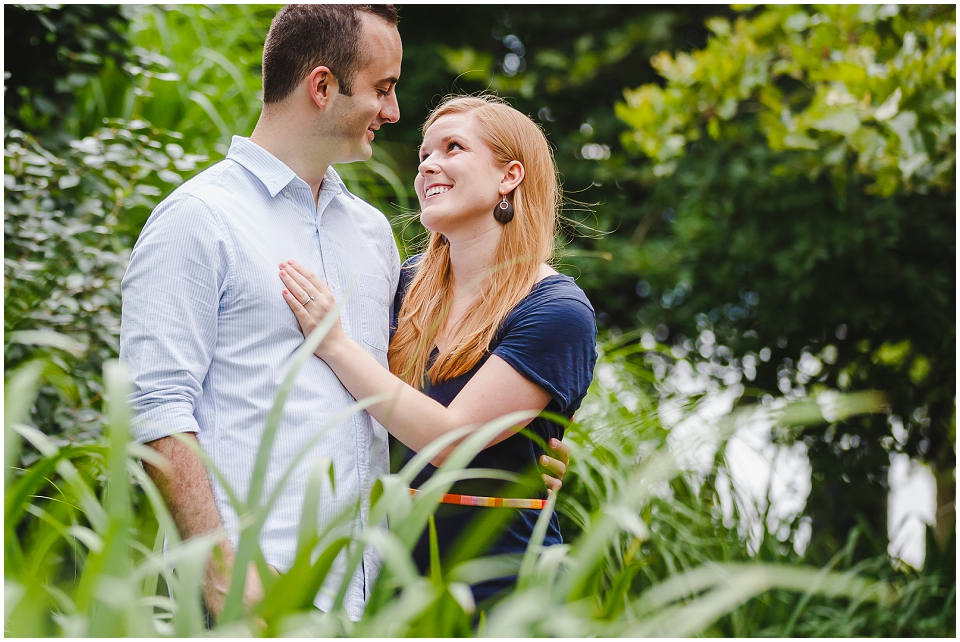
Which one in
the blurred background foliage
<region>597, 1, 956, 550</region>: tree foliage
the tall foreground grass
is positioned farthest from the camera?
<region>597, 1, 956, 550</region>: tree foliage

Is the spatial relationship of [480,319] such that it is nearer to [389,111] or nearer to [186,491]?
[389,111]

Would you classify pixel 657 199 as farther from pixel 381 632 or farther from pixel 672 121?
pixel 381 632

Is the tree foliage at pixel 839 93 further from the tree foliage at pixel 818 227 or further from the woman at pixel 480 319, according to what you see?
the woman at pixel 480 319

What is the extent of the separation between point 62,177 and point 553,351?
183 cm

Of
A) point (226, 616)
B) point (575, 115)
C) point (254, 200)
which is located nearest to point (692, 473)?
point (254, 200)

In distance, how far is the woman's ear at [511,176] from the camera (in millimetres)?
2143

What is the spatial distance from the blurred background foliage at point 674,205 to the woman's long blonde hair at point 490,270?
1.78ft

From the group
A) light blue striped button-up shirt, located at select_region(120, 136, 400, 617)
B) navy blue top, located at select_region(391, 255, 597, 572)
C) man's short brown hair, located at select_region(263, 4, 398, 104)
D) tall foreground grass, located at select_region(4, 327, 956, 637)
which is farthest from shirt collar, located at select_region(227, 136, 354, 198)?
tall foreground grass, located at select_region(4, 327, 956, 637)

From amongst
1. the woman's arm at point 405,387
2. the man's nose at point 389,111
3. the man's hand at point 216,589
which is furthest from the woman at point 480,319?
the man's hand at point 216,589

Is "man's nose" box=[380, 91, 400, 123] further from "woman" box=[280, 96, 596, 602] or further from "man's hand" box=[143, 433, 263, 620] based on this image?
"man's hand" box=[143, 433, 263, 620]

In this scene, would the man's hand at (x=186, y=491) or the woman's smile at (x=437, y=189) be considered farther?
the woman's smile at (x=437, y=189)

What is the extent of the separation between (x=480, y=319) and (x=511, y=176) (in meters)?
0.41

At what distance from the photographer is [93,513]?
1.02 metres

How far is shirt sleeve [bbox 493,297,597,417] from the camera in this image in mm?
1840
